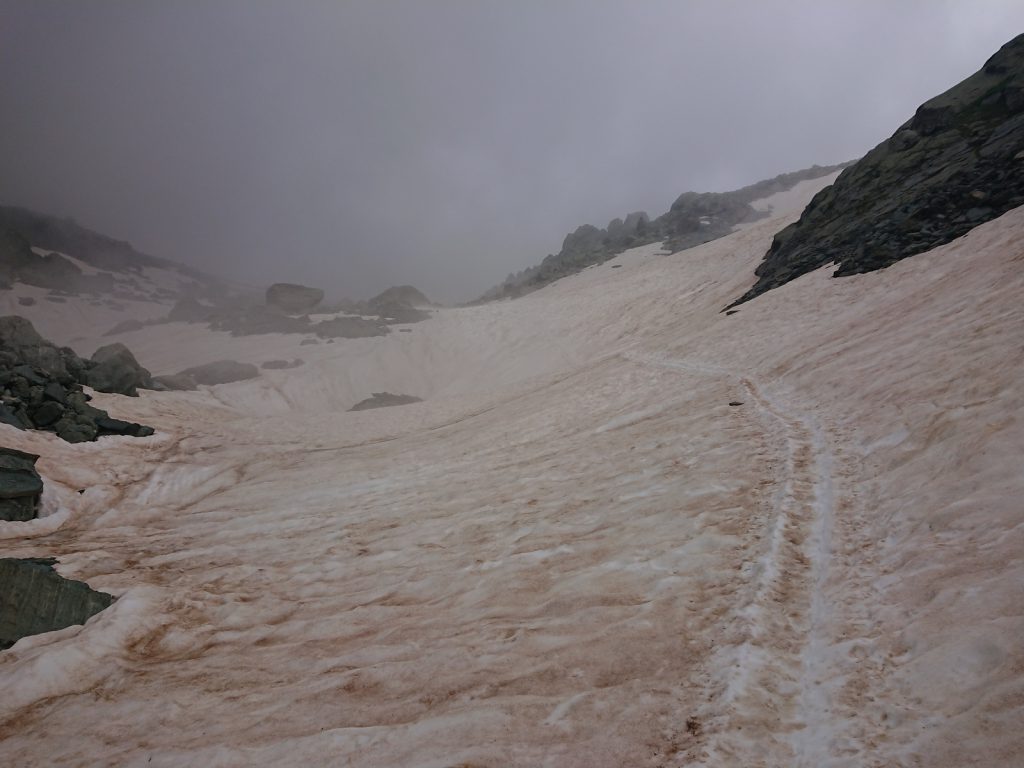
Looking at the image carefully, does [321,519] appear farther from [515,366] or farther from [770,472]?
[515,366]

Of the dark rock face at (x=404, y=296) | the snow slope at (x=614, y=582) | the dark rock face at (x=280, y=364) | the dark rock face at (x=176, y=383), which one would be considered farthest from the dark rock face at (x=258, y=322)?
the snow slope at (x=614, y=582)

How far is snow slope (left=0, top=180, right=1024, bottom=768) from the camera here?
3.59 metres

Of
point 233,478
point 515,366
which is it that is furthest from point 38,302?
point 233,478

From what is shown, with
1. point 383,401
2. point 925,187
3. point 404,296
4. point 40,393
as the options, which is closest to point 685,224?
point 404,296

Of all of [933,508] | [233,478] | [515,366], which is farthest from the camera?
[515,366]

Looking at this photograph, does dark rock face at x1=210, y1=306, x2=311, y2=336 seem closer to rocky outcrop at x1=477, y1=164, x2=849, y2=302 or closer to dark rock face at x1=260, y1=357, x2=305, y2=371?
dark rock face at x1=260, y1=357, x2=305, y2=371

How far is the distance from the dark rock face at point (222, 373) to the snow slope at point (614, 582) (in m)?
21.7

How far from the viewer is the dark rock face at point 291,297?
220 feet

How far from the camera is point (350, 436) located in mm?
20703

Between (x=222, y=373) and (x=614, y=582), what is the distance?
36070mm

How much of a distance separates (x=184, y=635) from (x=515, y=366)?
27.8 m

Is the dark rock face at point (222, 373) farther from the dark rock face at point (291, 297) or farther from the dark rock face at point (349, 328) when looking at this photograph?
the dark rock face at point (291, 297)

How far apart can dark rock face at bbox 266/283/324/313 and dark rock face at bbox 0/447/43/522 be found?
59.1 meters

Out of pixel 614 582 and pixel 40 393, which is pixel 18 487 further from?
pixel 614 582
